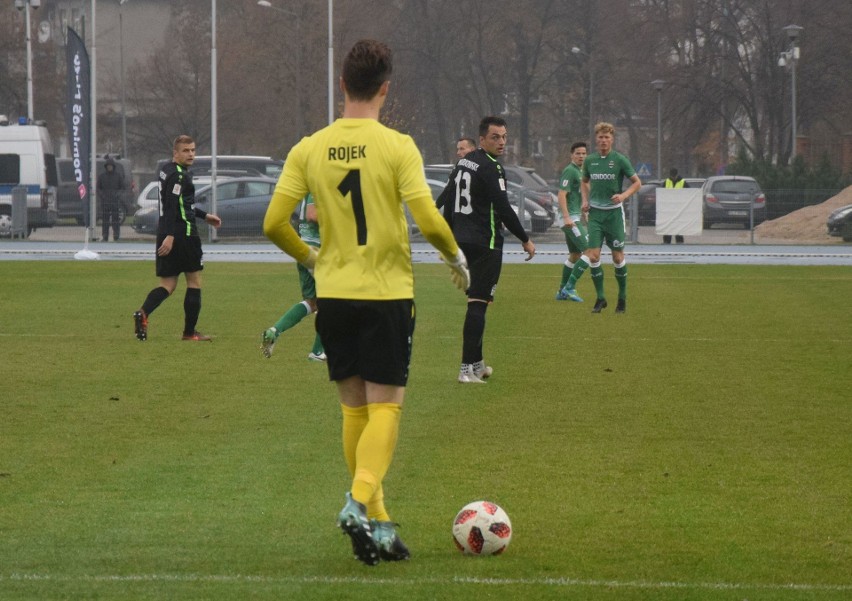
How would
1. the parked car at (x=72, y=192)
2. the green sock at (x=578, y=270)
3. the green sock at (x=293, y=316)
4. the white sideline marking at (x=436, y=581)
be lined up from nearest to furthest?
the white sideline marking at (x=436, y=581) → the green sock at (x=293, y=316) → the green sock at (x=578, y=270) → the parked car at (x=72, y=192)

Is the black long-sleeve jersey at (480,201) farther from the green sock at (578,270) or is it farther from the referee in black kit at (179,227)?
the green sock at (578,270)

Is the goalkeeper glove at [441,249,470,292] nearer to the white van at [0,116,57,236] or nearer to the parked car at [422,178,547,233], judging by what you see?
the parked car at [422,178,547,233]

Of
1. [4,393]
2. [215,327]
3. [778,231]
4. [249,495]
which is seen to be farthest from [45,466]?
[778,231]

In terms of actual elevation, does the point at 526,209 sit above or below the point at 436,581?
above

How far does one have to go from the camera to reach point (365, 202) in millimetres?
5445

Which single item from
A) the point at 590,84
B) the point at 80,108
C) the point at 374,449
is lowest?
the point at 374,449

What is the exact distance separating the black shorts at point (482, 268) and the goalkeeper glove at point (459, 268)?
4647 millimetres

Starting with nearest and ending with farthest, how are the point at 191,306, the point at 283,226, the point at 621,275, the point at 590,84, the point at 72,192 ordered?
the point at 283,226 → the point at 191,306 → the point at 621,275 → the point at 72,192 → the point at 590,84

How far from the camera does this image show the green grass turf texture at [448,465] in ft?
17.4

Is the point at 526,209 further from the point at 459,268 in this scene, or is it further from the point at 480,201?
the point at 459,268

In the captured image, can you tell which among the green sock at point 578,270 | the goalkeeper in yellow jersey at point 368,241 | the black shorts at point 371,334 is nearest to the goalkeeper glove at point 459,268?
the goalkeeper in yellow jersey at point 368,241

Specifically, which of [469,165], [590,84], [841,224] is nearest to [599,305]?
[469,165]

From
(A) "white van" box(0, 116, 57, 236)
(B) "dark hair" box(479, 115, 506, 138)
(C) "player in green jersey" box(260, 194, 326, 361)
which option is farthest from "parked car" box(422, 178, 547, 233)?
(B) "dark hair" box(479, 115, 506, 138)

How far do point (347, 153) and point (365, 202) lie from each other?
0.20m
